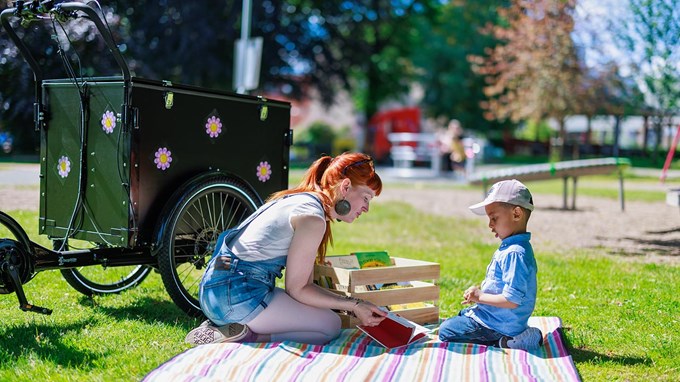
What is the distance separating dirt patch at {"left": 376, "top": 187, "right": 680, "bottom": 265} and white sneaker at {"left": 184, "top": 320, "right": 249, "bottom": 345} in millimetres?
5217

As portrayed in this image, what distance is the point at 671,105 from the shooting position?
11.3 meters

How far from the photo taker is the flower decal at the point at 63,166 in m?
5.01

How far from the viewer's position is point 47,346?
13.7 feet

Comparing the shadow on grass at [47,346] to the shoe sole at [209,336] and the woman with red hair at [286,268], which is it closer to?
the shoe sole at [209,336]

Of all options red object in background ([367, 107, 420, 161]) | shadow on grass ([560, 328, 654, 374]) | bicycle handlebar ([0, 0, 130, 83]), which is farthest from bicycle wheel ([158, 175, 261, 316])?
red object in background ([367, 107, 420, 161])

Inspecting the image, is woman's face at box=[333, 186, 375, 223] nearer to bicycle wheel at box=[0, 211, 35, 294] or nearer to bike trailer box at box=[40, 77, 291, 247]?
bike trailer box at box=[40, 77, 291, 247]

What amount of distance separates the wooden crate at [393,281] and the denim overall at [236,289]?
553 mm

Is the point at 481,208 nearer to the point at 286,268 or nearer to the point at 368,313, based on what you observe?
the point at 368,313

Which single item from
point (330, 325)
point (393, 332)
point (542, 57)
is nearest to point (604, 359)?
point (393, 332)

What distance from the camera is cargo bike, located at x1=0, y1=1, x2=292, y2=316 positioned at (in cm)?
457

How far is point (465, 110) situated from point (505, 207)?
3645 centimetres

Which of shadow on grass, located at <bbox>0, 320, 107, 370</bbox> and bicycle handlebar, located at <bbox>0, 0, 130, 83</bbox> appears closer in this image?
shadow on grass, located at <bbox>0, 320, 107, 370</bbox>

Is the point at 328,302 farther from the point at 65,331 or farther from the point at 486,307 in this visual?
the point at 65,331

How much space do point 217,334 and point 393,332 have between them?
1.03m
